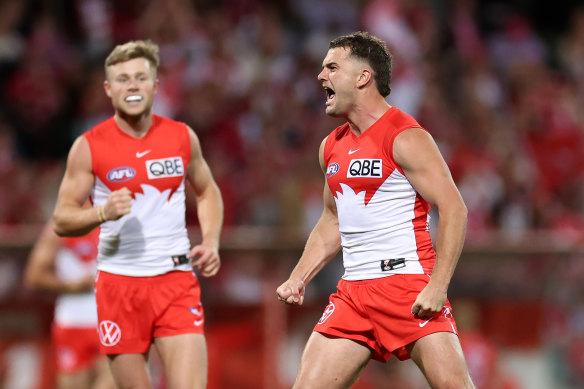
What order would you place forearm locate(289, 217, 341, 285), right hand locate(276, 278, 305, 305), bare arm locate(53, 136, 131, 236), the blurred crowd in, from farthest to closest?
1. the blurred crowd
2. bare arm locate(53, 136, 131, 236)
3. forearm locate(289, 217, 341, 285)
4. right hand locate(276, 278, 305, 305)

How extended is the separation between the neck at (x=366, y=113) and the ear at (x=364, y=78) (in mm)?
111

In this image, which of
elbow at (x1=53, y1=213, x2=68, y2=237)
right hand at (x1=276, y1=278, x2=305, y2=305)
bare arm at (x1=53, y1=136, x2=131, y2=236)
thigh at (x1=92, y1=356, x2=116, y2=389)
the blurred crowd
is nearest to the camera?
right hand at (x1=276, y1=278, x2=305, y2=305)

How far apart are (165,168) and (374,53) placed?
1502mm

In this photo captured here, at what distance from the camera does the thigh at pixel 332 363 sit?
16.5ft

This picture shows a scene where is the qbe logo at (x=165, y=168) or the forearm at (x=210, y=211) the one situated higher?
the qbe logo at (x=165, y=168)

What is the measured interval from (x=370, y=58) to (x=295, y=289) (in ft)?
4.46

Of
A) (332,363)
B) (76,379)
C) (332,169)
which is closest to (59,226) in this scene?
(332,169)

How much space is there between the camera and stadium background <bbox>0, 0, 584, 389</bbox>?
28.6 feet

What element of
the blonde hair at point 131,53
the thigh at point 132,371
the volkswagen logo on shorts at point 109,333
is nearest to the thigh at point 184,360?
the thigh at point 132,371

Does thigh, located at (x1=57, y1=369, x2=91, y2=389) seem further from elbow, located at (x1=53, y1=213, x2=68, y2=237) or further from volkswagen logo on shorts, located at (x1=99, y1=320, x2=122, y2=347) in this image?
elbow, located at (x1=53, y1=213, x2=68, y2=237)

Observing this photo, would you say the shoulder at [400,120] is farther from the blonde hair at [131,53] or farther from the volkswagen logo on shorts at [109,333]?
the volkswagen logo on shorts at [109,333]

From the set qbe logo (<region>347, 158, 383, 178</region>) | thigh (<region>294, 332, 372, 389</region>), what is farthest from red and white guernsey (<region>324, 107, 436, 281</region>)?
thigh (<region>294, 332, 372, 389</region>)

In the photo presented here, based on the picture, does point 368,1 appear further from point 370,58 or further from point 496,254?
point 370,58

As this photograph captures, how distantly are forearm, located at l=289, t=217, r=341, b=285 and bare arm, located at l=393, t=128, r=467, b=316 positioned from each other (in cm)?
77
